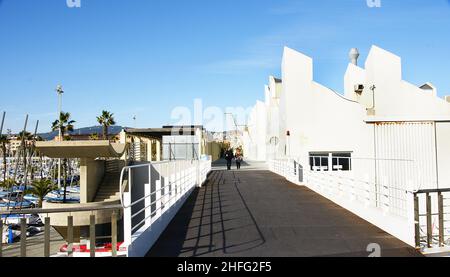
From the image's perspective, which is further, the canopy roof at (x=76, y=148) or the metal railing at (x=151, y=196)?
the canopy roof at (x=76, y=148)

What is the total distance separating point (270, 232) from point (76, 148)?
25.8 m

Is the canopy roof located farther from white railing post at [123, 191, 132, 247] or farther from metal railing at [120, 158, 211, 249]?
white railing post at [123, 191, 132, 247]

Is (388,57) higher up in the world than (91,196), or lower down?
higher up

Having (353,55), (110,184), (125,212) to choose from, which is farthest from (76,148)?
(353,55)

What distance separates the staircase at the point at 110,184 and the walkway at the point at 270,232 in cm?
2191

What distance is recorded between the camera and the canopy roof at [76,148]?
1222 inches

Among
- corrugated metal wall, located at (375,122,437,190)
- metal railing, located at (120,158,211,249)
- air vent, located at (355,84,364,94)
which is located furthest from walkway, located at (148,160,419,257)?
air vent, located at (355,84,364,94)

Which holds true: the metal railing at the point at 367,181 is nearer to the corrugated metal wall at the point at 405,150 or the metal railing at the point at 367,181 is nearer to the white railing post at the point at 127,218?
the corrugated metal wall at the point at 405,150

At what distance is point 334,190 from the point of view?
49.8ft

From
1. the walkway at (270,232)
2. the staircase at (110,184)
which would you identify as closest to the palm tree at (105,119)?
the staircase at (110,184)
